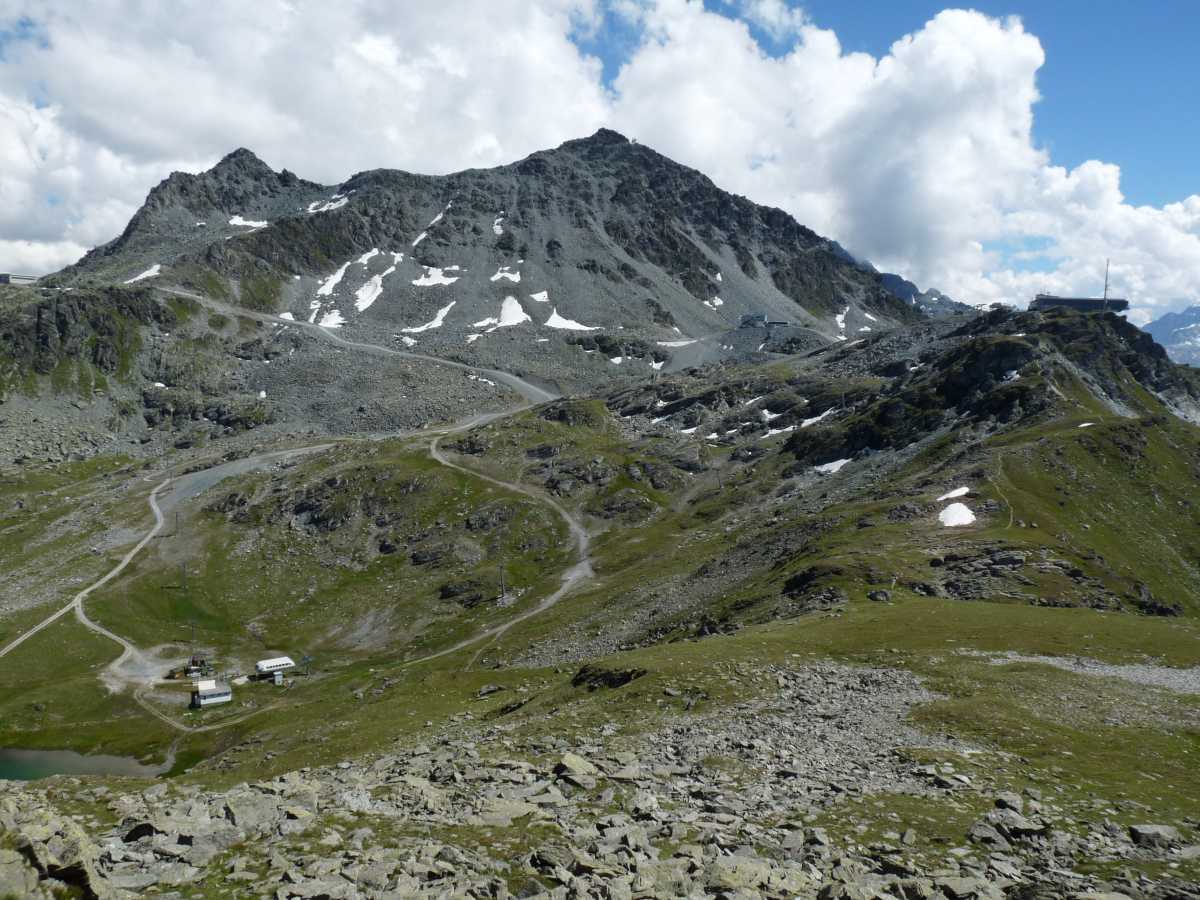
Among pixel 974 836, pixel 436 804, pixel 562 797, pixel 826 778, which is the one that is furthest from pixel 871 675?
pixel 436 804

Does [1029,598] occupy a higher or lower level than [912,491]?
lower

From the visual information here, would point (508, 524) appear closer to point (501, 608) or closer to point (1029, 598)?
point (501, 608)

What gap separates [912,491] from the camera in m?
106

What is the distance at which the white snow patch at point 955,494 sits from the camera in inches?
3896

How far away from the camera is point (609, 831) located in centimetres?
2388

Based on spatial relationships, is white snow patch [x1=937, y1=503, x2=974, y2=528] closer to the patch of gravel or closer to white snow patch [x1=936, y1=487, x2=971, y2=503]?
white snow patch [x1=936, y1=487, x2=971, y2=503]

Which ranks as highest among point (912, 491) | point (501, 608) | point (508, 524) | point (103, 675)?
point (912, 491)

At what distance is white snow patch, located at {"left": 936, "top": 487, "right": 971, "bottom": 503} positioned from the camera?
325ft

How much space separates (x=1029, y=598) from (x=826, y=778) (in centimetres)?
5371

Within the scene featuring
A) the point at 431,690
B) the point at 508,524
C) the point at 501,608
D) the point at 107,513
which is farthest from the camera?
the point at 107,513

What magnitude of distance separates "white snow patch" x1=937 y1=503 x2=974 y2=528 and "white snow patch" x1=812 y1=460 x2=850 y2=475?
178 ft

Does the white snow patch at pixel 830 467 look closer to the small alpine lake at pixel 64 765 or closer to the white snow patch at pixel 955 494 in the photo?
the white snow patch at pixel 955 494

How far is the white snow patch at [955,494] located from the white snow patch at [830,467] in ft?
159

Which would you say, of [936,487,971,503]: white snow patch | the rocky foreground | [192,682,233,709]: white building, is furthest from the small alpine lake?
[936,487,971,503]: white snow patch
